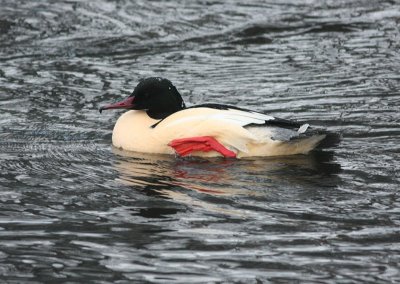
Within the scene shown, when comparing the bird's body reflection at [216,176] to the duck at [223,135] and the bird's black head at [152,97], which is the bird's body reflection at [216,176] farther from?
the bird's black head at [152,97]

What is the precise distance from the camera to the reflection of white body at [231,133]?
8.69 m

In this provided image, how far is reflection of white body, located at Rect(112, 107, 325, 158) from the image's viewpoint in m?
8.69

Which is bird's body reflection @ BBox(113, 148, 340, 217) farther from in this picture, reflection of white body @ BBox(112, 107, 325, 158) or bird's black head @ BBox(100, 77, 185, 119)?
bird's black head @ BBox(100, 77, 185, 119)

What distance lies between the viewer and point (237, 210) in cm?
723

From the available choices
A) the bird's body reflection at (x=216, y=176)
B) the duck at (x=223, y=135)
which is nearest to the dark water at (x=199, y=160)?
the bird's body reflection at (x=216, y=176)

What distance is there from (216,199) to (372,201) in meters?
1.07

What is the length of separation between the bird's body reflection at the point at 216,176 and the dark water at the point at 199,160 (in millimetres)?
17

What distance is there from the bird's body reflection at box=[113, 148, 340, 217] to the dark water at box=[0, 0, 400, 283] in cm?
2

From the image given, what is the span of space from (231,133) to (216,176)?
0.59m

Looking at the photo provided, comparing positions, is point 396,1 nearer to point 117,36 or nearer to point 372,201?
point 117,36

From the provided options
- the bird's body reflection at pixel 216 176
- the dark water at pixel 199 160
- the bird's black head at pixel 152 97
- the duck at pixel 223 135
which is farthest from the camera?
the bird's black head at pixel 152 97

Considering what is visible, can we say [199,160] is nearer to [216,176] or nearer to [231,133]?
[231,133]

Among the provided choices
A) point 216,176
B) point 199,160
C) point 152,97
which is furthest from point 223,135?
point 152,97

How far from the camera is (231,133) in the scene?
869 centimetres
